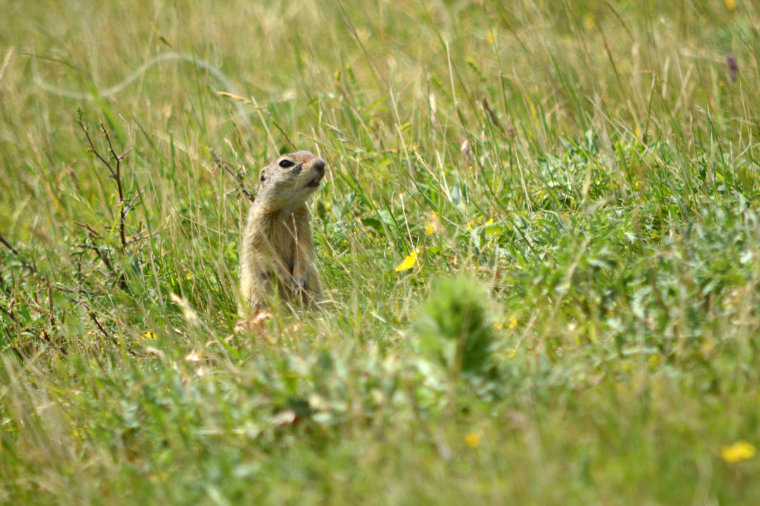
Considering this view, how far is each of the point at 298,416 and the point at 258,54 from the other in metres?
4.81

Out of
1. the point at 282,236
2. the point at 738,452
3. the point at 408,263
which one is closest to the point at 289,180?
the point at 282,236

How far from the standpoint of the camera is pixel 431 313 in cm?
237

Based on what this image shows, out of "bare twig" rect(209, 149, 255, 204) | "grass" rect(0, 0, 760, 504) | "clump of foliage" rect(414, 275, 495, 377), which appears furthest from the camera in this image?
"bare twig" rect(209, 149, 255, 204)

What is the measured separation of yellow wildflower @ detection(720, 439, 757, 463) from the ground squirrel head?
236 centimetres

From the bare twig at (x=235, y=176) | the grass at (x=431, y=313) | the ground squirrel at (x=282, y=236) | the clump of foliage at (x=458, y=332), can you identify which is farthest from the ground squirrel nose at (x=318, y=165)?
the clump of foliage at (x=458, y=332)

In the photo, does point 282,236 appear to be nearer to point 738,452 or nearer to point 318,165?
point 318,165

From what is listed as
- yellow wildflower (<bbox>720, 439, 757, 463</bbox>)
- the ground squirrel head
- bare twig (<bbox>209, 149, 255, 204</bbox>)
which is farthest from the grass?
the ground squirrel head

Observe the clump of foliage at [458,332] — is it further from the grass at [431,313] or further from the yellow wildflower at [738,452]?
the yellow wildflower at [738,452]

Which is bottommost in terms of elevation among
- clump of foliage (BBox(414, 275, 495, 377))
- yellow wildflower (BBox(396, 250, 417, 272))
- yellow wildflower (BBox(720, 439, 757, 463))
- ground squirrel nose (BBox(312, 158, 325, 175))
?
yellow wildflower (BBox(396, 250, 417, 272))

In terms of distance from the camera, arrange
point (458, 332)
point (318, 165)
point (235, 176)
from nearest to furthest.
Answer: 1. point (458, 332)
2. point (318, 165)
3. point (235, 176)

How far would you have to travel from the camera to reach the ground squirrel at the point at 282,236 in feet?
12.7

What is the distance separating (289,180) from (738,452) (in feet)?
8.23

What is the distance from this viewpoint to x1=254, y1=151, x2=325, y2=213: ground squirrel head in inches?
152

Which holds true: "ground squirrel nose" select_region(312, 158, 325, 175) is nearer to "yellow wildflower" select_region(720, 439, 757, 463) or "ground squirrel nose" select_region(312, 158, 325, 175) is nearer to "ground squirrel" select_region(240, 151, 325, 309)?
"ground squirrel" select_region(240, 151, 325, 309)
